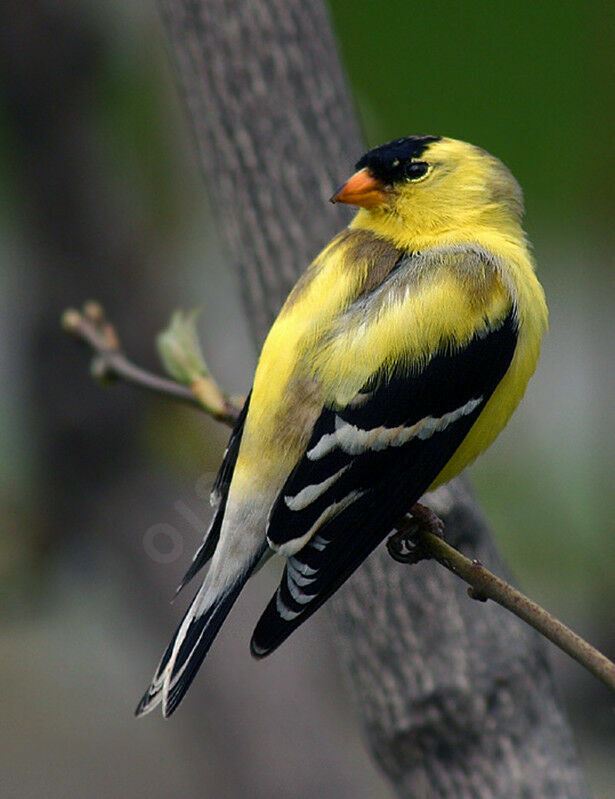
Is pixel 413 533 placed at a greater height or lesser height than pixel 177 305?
greater

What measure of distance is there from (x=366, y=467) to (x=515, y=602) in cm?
47

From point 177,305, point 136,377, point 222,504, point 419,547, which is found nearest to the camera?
point 419,547

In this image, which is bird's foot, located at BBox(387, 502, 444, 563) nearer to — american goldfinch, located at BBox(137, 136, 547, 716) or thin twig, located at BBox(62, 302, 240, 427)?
american goldfinch, located at BBox(137, 136, 547, 716)

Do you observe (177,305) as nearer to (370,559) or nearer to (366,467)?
(370,559)

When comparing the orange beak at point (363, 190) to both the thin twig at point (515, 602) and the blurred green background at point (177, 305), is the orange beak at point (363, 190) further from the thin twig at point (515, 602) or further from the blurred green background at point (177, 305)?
the blurred green background at point (177, 305)

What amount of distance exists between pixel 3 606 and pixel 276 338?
2.61 metres

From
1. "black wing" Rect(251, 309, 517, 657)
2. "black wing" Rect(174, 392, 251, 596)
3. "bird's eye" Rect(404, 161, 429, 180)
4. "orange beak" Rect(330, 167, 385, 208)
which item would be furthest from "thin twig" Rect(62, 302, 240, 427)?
"bird's eye" Rect(404, 161, 429, 180)

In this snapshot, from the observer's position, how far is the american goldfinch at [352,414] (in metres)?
1.82

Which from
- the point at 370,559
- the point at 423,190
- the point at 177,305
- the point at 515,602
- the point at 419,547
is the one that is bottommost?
the point at 177,305

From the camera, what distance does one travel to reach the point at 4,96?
386cm

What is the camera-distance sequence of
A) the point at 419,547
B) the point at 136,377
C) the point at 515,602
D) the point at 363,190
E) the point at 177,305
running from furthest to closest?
the point at 177,305 → the point at 136,377 → the point at 363,190 → the point at 419,547 → the point at 515,602

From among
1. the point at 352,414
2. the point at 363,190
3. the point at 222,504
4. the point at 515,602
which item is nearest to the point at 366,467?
the point at 352,414

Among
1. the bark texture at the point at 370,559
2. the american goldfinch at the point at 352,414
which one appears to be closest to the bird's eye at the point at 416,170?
the american goldfinch at the point at 352,414

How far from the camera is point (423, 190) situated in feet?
7.10
